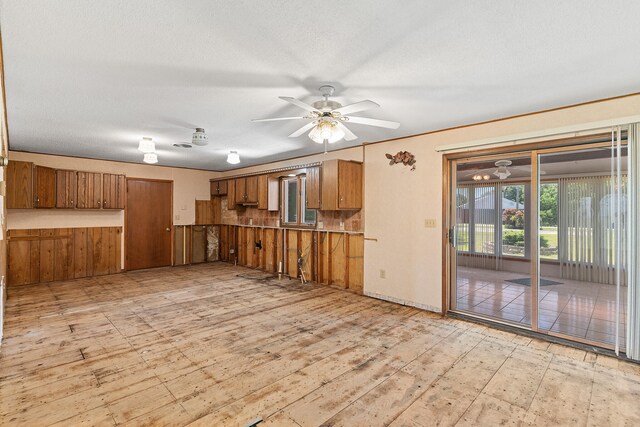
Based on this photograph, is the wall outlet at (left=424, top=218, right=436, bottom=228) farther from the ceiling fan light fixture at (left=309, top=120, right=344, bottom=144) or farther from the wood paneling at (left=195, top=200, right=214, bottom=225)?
the wood paneling at (left=195, top=200, right=214, bottom=225)

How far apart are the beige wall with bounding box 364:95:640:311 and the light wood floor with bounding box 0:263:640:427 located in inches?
17.2

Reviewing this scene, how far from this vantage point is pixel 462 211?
7.54 metres

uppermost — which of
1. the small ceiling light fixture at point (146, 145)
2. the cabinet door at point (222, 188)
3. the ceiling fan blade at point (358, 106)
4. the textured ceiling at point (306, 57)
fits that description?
the textured ceiling at point (306, 57)

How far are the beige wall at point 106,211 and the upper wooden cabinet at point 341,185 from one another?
431 centimetres

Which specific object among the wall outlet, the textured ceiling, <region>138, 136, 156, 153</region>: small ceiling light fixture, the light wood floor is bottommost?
the light wood floor

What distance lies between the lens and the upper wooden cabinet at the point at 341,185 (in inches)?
190

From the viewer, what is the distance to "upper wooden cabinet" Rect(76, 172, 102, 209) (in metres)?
5.95

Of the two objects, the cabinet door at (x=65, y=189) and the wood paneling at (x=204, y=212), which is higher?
the cabinet door at (x=65, y=189)

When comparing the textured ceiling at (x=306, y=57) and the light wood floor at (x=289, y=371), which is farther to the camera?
the light wood floor at (x=289, y=371)

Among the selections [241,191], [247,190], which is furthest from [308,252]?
[241,191]

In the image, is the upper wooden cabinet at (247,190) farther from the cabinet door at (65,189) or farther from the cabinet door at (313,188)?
the cabinet door at (65,189)

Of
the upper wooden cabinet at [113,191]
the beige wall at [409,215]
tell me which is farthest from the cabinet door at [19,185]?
the beige wall at [409,215]

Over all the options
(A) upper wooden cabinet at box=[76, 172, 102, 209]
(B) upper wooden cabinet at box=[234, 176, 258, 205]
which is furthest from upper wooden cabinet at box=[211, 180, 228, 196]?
(A) upper wooden cabinet at box=[76, 172, 102, 209]

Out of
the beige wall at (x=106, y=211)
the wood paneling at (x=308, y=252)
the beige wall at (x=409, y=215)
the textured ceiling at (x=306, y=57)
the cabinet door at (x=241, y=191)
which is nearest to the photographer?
the textured ceiling at (x=306, y=57)
